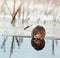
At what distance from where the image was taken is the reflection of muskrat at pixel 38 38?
2330 mm

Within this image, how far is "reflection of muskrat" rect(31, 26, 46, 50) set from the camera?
7.64 feet

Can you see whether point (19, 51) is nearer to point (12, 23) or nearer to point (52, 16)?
point (12, 23)

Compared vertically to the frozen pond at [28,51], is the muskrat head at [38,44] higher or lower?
higher

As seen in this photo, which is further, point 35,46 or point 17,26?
point 17,26

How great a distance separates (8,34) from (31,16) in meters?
0.28

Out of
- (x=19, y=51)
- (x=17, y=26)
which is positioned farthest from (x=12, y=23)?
(x=19, y=51)

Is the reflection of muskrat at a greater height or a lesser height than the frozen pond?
greater

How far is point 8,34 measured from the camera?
2.54m

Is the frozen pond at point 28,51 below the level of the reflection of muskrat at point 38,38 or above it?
below

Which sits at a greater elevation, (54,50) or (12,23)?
(12,23)

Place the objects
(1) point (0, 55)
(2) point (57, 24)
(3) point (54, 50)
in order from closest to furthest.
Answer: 1. (1) point (0, 55)
2. (3) point (54, 50)
3. (2) point (57, 24)

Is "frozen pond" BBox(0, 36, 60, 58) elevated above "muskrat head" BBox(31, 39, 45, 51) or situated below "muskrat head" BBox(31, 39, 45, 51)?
below

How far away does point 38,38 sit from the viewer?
94.4 inches

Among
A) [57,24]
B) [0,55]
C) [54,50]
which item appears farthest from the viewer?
[57,24]
